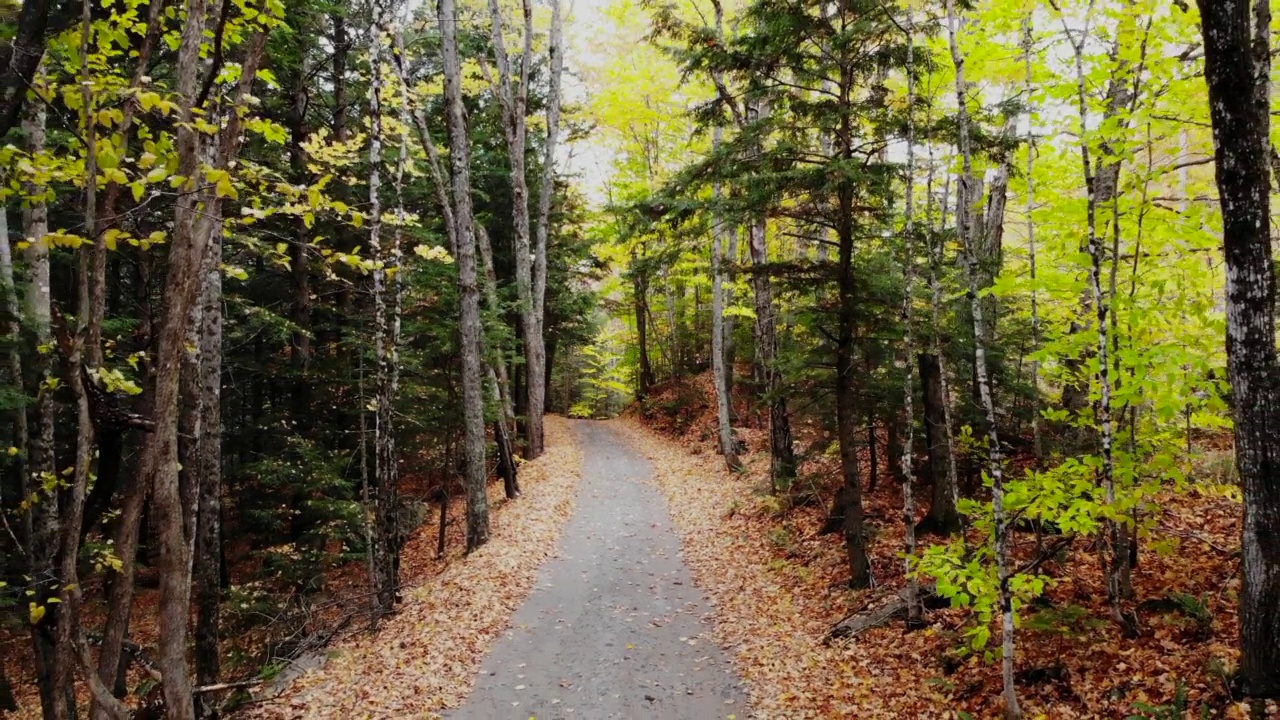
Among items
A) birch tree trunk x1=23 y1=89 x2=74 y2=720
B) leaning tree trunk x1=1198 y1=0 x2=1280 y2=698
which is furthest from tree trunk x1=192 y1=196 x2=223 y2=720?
leaning tree trunk x1=1198 y1=0 x2=1280 y2=698

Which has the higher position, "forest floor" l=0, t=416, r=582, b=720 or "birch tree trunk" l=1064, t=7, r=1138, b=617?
"birch tree trunk" l=1064, t=7, r=1138, b=617

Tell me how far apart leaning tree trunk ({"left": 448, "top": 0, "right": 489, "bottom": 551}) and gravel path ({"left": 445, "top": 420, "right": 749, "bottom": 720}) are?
6.61 feet

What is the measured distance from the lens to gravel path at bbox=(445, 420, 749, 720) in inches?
279

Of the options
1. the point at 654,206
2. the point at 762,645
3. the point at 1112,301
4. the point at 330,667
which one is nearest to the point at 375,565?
the point at 330,667

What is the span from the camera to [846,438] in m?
9.07

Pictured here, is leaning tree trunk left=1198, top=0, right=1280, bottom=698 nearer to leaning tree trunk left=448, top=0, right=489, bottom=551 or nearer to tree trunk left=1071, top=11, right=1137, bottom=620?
tree trunk left=1071, top=11, right=1137, bottom=620

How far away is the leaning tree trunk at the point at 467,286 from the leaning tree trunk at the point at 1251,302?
10680mm

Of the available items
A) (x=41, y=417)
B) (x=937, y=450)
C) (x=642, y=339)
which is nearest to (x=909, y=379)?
(x=937, y=450)

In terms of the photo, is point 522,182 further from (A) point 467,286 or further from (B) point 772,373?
(B) point 772,373

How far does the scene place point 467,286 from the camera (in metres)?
12.3

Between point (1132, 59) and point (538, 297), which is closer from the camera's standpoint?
point (1132, 59)

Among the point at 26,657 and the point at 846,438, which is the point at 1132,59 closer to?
the point at 846,438

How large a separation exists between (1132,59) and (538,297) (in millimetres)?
16511

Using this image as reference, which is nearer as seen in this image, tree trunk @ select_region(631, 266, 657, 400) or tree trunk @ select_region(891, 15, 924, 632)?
tree trunk @ select_region(891, 15, 924, 632)
